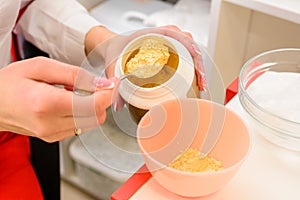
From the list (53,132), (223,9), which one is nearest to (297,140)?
(53,132)

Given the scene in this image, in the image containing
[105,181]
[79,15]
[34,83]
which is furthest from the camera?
[105,181]

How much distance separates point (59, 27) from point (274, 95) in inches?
17.7

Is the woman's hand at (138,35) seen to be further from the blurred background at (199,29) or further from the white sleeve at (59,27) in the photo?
the blurred background at (199,29)

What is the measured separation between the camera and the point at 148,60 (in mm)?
651

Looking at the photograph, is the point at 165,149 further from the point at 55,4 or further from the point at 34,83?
the point at 55,4

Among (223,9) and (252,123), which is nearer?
(252,123)

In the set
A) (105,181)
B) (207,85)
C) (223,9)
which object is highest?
(207,85)

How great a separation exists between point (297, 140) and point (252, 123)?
8cm

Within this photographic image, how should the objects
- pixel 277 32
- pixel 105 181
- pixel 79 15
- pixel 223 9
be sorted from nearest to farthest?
pixel 79 15, pixel 223 9, pixel 277 32, pixel 105 181

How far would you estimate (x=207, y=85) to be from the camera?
0.68m

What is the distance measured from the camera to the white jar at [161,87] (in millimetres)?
632

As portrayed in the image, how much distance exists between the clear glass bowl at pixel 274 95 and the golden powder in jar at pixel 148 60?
13cm

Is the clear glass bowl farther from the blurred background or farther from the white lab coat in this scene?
the white lab coat

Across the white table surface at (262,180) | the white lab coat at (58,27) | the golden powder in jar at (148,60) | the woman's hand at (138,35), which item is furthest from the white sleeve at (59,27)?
the white table surface at (262,180)
